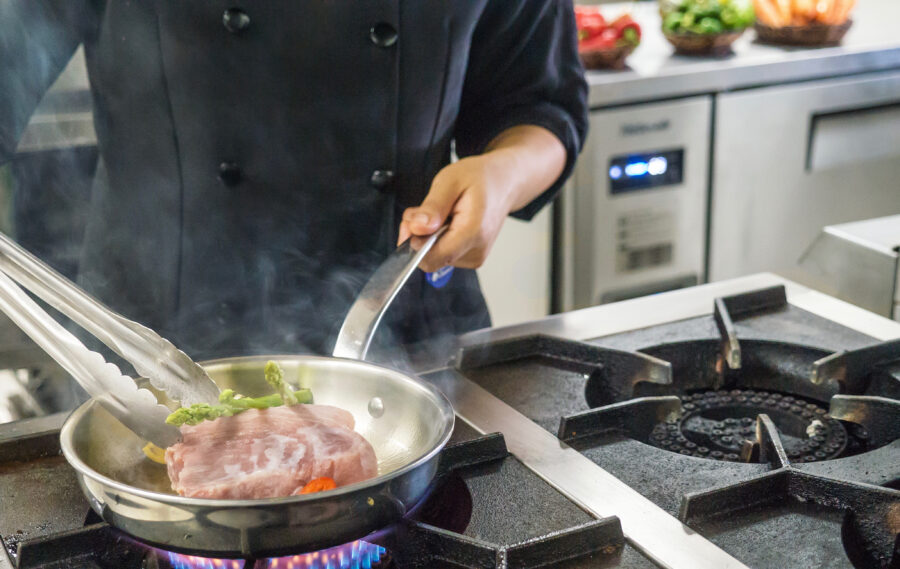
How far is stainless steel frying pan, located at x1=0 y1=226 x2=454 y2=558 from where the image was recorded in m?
0.60

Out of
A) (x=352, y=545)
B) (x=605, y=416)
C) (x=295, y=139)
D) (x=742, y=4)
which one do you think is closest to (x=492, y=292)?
(x=742, y=4)

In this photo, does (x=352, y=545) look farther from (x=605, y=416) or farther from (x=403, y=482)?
(x=605, y=416)

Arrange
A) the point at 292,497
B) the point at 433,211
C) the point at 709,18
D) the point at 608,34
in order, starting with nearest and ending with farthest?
the point at 292,497 < the point at 433,211 < the point at 608,34 < the point at 709,18

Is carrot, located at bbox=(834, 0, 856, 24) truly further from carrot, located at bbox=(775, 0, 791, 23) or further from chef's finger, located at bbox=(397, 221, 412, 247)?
chef's finger, located at bbox=(397, 221, 412, 247)

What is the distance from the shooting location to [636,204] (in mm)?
2389

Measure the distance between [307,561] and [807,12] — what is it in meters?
2.29

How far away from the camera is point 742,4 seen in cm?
257

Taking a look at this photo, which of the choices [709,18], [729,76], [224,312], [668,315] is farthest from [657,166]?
[224,312]

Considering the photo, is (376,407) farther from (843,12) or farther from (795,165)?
(843,12)

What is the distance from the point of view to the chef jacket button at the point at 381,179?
1180 millimetres

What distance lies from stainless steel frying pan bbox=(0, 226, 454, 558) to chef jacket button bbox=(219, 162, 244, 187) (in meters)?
0.29

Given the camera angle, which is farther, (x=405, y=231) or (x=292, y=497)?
(x=405, y=231)

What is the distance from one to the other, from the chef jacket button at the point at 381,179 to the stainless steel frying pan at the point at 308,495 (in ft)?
0.74

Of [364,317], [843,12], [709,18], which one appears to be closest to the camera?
[364,317]
